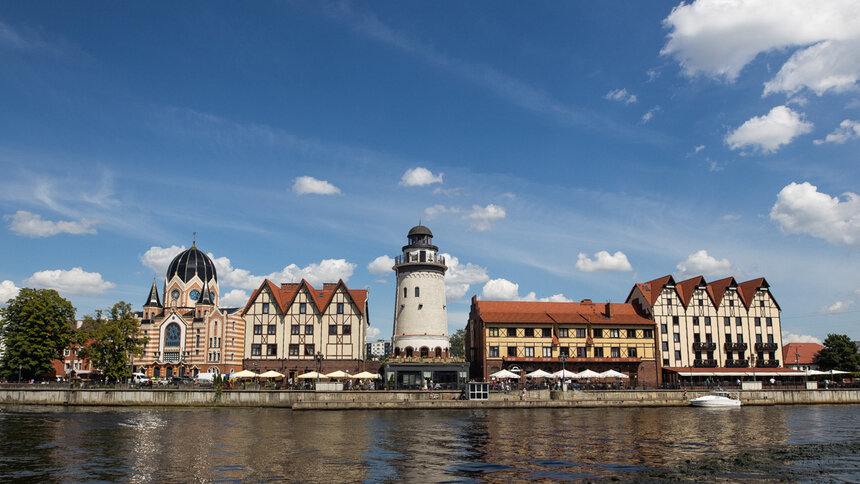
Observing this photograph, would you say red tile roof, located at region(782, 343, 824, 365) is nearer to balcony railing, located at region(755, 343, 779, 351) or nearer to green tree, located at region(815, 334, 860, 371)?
green tree, located at region(815, 334, 860, 371)

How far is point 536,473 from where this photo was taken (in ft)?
85.0

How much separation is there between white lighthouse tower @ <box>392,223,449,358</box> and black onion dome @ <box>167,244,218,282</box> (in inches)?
1371

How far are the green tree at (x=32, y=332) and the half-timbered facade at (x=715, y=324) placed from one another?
230 feet

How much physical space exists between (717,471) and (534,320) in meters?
53.9

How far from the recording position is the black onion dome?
9688 cm

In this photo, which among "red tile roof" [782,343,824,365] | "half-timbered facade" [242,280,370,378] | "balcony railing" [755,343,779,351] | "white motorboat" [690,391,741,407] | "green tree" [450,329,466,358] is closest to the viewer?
"white motorboat" [690,391,741,407]

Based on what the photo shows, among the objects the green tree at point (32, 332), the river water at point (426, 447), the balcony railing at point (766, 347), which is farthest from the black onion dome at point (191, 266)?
the balcony railing at point (766, 347)

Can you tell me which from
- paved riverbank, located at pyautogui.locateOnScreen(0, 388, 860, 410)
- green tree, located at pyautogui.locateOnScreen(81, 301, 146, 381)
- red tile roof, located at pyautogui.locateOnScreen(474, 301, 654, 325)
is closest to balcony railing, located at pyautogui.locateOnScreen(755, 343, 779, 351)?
red tile roof, located at pyautogui.locateOnScreen(474, 301, 654, 325)

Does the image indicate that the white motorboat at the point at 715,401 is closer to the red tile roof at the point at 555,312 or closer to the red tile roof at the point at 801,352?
the red tile roof at the point at 555,312

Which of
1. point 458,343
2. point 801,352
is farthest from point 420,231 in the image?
point 458,343

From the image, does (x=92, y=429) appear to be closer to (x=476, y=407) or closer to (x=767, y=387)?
A: (x=476, y=407)

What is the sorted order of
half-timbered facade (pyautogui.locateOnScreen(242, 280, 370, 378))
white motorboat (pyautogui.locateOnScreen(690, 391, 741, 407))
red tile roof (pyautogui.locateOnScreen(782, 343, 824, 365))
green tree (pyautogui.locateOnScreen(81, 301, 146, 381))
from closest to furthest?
1. white motorboat (pyautogui.locateOnScreen(690, 391, 741, 407))
2. green tree (pyautogui.locateOnScreen(81, 301, 146, 381))
3. half-timbered facade (pyautogui.locateOnScreen(242, 280, 370, 378))
4. red tile roof (pyautogui.locateOnScreen(782, 343, 824, 365))

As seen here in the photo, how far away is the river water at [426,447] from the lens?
2588cm

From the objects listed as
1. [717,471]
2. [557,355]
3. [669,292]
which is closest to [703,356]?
[669,292]
